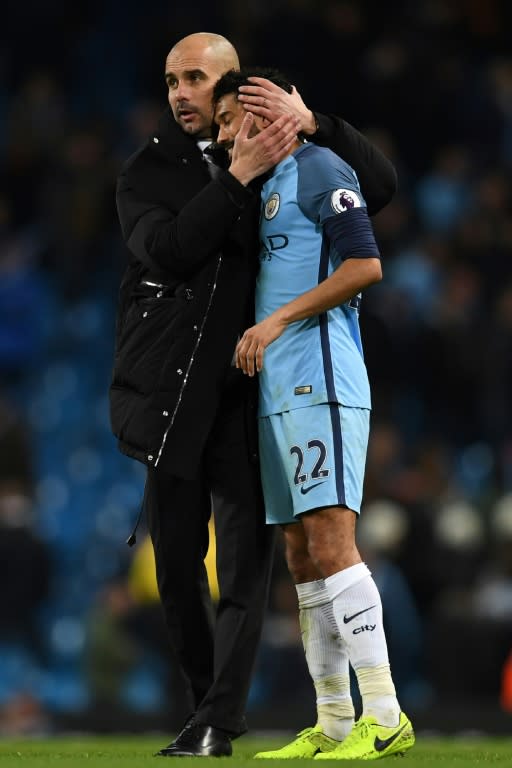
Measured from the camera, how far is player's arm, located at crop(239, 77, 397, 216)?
14.6 feet

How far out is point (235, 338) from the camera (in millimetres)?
4613

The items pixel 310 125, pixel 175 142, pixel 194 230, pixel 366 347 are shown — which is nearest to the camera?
pixel 194 230

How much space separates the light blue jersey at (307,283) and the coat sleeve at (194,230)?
0.14m

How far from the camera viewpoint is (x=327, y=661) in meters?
4.52

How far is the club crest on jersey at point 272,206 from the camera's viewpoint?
14.7 ft

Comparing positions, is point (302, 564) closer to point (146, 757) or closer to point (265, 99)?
point (146, 757)

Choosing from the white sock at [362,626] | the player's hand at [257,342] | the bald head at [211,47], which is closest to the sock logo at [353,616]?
the white sock at [362,626]

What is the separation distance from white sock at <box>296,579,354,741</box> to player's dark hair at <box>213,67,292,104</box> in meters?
1.41

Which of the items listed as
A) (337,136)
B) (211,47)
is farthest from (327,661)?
(211,47)

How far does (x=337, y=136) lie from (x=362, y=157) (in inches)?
3.9

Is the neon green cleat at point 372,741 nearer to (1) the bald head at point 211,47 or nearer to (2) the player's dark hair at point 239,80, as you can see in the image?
(2) the player's dark hair at point 239,80

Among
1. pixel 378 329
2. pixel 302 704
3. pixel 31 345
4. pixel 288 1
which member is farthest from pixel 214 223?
pixel 288 1

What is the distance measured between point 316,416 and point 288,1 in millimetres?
8139

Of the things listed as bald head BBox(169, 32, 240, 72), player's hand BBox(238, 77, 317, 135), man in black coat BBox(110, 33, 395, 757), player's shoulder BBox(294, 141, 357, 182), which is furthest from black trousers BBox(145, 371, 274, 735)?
bald head BBox(169, 32, 240, 72)
